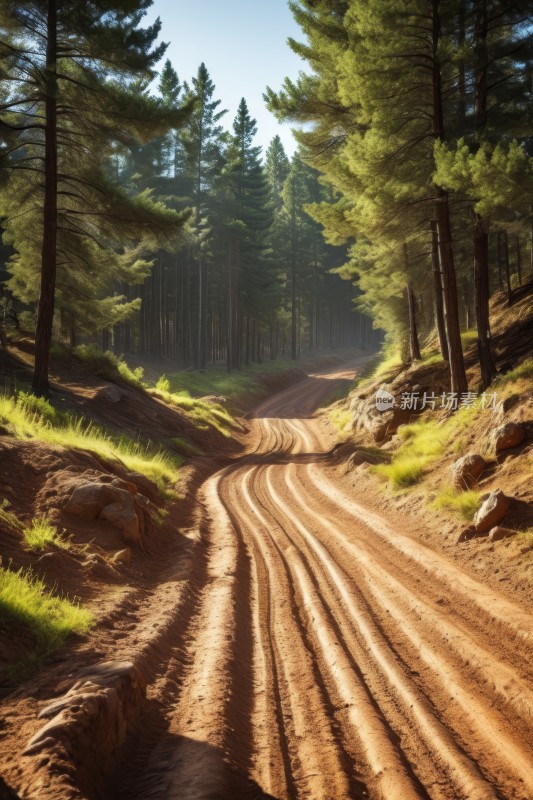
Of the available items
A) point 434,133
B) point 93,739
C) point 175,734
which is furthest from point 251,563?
point 434,133

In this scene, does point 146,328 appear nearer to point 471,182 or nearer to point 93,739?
point 471,182

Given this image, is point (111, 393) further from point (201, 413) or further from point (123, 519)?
point (123, 519)

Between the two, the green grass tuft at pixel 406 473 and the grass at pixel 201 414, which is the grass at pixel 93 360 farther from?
the green grass tuft at pixel 406 473

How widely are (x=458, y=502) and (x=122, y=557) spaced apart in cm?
597

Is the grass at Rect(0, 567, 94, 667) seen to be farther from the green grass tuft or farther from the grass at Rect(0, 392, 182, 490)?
the green grass tuft

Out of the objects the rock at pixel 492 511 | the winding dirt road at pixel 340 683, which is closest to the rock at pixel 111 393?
the winding dirt road at pixel 340 683

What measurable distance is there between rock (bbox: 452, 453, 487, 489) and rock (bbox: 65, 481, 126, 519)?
6475 millimetres

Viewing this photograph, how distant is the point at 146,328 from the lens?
4666cm

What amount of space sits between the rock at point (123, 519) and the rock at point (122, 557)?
54cm

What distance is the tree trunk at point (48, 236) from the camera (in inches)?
536

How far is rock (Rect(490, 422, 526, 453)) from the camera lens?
9586mm

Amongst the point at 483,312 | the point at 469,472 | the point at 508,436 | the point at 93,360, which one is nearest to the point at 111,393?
the point at 93,360

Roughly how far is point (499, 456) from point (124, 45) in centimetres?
1430

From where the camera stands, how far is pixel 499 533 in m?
7.77
